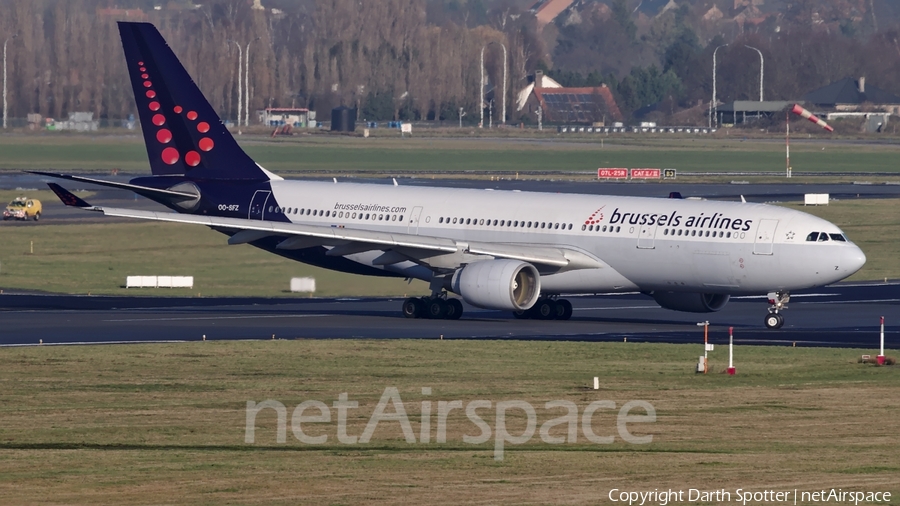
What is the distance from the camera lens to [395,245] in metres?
45.2

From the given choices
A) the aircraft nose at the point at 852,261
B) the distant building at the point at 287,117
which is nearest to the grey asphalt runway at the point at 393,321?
the aircraft nose at the point at 852,261

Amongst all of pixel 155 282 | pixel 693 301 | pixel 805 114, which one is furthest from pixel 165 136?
pixel 805 114

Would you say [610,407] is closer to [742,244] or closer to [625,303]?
[742,244]

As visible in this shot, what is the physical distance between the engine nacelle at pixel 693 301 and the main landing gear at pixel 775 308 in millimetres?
1633

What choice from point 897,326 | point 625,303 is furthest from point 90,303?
point 897,326

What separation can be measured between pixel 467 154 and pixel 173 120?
98.9 metres

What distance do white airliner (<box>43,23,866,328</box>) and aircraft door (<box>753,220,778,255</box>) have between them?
38 mm

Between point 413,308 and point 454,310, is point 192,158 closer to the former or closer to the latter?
point 413,308

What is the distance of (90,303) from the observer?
51.4m

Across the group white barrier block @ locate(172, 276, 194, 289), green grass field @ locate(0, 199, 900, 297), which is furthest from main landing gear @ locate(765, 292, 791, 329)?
white barrier block @ locate(172, 276, 194, 289)

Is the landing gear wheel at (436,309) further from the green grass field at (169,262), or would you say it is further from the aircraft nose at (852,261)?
the aircraft nose at (852,261)

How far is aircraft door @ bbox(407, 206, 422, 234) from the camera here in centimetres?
4791

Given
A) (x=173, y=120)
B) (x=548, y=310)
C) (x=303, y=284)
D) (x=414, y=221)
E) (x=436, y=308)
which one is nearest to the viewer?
(x=436, y=308)

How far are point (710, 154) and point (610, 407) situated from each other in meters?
124
